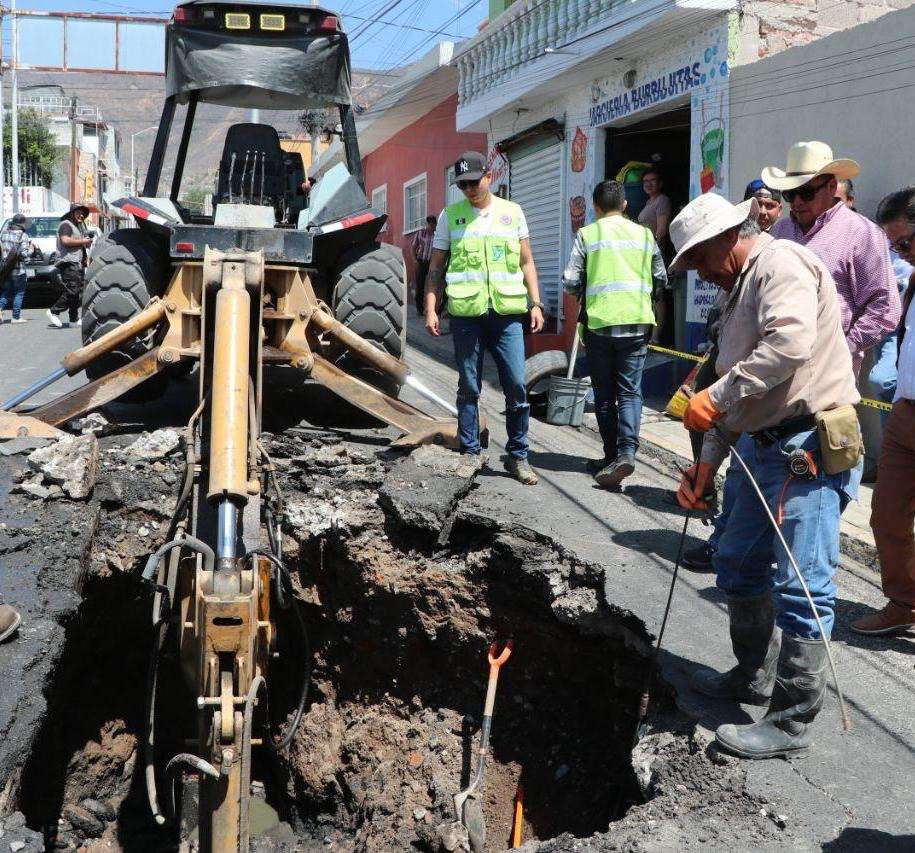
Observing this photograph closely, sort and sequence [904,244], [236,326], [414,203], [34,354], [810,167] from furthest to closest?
[414,203] → [34,354] → [810,167] → [904,244] → [236,326]

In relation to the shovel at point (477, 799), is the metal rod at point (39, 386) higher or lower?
higher

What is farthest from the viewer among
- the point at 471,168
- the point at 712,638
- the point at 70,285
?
the point at 70,285

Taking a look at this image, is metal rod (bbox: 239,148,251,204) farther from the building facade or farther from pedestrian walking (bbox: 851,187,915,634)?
pedestrian walking (bbox: 851,187,915,634)

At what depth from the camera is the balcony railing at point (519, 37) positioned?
34.5ft

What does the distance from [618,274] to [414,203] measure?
628 inches

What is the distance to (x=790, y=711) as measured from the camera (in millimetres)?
3168

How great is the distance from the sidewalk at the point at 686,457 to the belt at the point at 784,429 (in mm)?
2127

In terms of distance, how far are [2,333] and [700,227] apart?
1185cm

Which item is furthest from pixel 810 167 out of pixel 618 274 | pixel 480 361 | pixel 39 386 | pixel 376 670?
pixel 39 386

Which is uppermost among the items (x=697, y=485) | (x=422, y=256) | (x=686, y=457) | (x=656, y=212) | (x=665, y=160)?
(x=665, y=160)

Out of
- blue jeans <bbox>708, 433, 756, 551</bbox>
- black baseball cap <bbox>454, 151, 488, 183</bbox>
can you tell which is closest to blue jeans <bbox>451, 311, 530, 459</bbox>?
black baseball cap <bbox>454, 151, 488, 183</bbox>

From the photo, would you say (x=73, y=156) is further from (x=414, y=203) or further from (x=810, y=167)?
(x=810, y=167)

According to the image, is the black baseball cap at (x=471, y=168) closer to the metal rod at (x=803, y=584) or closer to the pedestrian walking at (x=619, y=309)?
the pedestrian walking at (x=619, y=309)

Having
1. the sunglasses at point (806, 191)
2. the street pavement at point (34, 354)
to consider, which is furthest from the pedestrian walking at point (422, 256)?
the sunglasses at point (806, 191)
